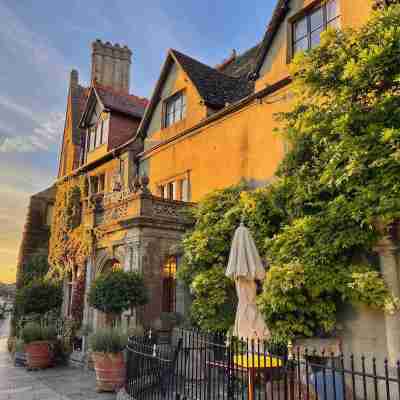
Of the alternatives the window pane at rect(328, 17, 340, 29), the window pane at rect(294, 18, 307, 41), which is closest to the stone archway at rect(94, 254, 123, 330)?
the window pane at rect(294, 18, 307, 41)

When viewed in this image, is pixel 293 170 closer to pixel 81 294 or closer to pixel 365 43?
pixel 365 43

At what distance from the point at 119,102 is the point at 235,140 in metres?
9.67

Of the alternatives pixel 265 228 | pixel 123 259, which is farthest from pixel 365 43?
pixel 123 259

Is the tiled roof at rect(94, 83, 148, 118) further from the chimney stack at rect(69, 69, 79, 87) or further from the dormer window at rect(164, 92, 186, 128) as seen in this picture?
the chimney stack at rect(69, 69, 79, 87)

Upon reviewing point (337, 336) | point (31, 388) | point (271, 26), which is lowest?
point (31, 388)

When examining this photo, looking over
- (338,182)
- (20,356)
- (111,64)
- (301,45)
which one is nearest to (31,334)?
(20,356)

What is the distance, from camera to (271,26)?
12562mm

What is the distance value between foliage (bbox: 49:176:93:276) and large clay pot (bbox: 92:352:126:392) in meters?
6.32

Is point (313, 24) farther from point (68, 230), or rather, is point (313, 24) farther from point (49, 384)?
point (68, 230)

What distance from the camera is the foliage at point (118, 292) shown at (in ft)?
37.8

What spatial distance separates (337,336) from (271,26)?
8969 millimetres

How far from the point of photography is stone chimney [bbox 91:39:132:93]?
86.7 feet

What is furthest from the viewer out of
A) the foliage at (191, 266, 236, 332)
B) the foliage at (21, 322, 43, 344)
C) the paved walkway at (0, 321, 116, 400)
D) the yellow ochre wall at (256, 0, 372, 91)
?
the foliage at (21, 322, 43, 344)

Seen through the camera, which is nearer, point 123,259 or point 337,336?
point 337,336
